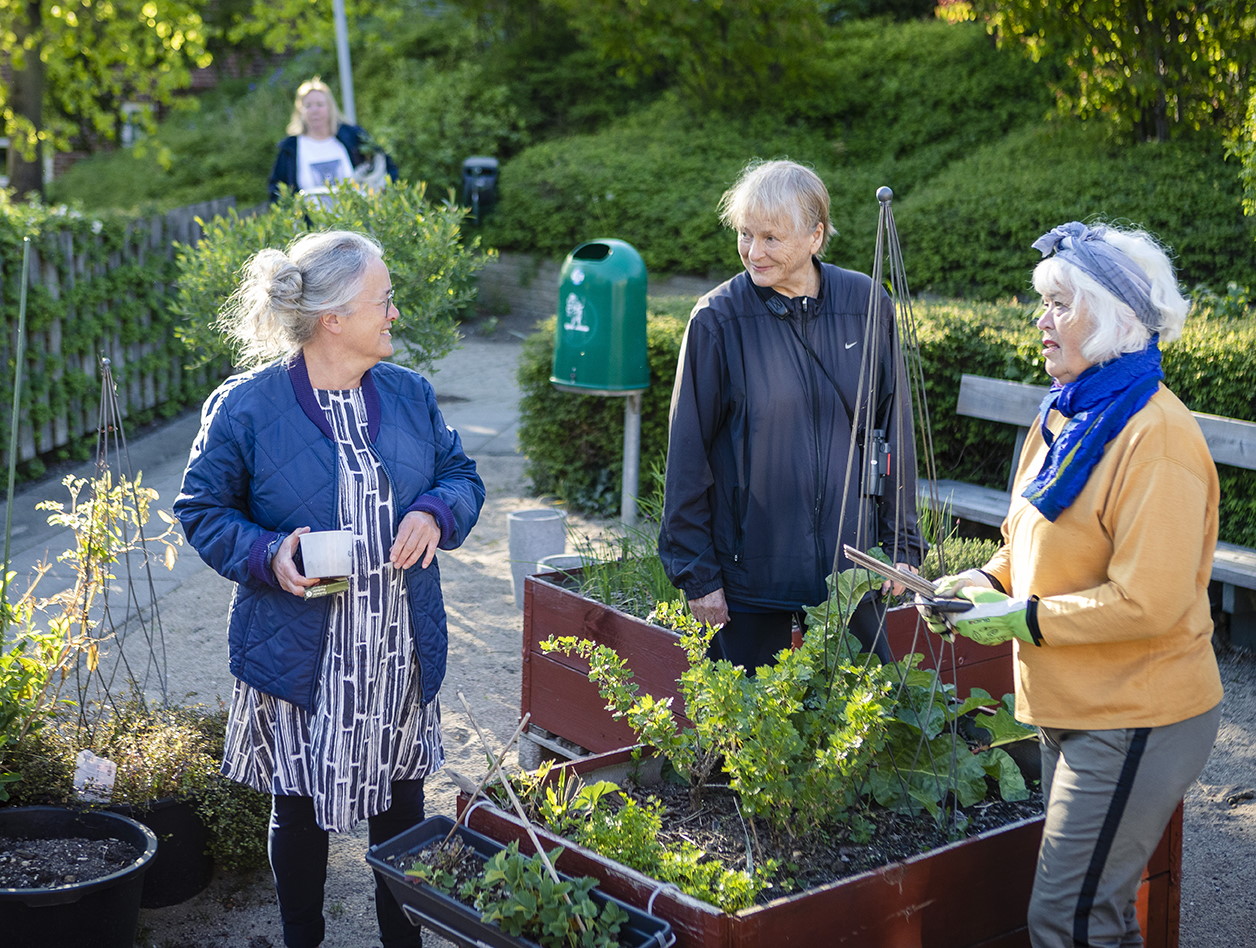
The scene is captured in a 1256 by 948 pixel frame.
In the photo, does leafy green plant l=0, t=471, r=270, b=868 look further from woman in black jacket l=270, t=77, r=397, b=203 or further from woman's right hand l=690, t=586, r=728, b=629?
woman in black jacket l=270, t=77, r=397, b=203

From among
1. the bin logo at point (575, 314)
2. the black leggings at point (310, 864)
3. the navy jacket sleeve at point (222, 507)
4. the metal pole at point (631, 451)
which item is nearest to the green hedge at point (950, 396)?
the metal pole at point (631, 451)

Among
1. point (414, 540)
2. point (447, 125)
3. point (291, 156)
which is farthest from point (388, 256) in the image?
point (447, 125)

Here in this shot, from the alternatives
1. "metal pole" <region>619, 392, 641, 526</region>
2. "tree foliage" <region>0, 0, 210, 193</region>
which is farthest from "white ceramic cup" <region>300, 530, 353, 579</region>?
"tree foliage" <region>0, 0, 210, 193</region>

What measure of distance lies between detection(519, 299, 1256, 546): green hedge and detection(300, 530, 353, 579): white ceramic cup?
3.78 meters

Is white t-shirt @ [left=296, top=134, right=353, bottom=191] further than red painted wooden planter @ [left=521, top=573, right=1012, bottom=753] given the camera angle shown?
Yes

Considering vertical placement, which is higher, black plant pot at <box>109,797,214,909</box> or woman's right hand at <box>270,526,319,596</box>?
woman's right hand at <box>270,526,319,596</box>

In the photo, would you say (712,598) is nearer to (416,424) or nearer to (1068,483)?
(416,424)

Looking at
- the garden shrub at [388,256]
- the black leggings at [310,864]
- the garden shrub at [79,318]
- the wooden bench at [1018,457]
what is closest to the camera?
the black leggings at [310,864]

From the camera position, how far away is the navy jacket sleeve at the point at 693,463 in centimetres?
318

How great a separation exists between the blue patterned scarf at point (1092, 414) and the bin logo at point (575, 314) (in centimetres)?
375

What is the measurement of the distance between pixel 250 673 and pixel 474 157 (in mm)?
11652

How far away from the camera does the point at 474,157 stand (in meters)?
13.8

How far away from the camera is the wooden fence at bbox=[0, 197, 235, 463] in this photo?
7406 millimetres

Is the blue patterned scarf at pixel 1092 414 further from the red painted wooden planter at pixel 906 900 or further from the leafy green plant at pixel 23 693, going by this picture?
the leafy green plant at pixel 23 693
